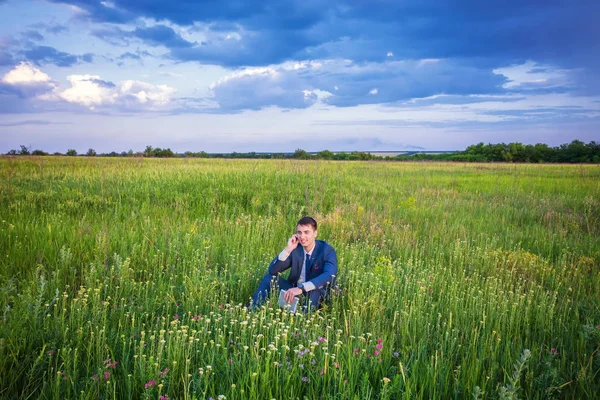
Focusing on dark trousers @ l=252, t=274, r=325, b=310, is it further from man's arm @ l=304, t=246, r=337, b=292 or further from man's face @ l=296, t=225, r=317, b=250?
man's face @ l=296, t=225, r=317, b=250

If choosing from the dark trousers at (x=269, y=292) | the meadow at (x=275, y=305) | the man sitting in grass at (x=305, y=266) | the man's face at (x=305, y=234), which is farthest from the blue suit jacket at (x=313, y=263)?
the meadow at (x=275, y=305)

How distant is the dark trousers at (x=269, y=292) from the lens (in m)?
5.09

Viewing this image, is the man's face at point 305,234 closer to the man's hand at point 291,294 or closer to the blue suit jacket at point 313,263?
the blue suit jacket at point 313,263

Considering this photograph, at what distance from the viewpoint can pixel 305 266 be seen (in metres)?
5.49

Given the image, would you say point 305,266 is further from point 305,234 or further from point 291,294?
point 291,294

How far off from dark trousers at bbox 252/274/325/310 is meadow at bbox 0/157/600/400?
229 mm

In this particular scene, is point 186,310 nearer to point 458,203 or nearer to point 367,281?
point 367,281

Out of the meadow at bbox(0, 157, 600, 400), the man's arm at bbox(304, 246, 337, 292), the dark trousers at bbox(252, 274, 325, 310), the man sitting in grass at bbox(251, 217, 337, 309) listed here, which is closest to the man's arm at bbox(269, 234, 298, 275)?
the man sitting in grass at bbox(251, 217, 337, 309)

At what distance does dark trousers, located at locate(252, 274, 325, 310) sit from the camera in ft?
16.7

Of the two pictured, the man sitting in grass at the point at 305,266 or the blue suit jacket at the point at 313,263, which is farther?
the blue suit jacket at the point at 313,263

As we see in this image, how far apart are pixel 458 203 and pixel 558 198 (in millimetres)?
3978

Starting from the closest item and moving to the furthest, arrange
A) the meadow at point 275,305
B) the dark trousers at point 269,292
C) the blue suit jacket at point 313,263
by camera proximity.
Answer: the meadow at point 275,305 → the dark trousers at point 269,292 → the blue suit jacket at point 313,263

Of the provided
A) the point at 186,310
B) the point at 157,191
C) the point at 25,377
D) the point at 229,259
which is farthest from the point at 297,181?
the point at 25,377

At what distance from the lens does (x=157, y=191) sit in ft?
38.3
